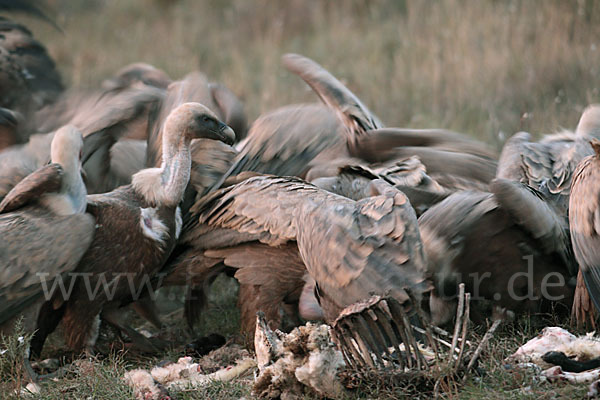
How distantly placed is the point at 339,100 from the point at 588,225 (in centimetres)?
190

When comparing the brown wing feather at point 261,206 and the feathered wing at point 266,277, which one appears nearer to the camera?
the brown wing feather at point 261,206

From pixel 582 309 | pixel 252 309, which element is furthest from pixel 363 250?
pixel 582 309

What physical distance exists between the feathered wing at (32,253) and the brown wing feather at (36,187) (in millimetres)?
62

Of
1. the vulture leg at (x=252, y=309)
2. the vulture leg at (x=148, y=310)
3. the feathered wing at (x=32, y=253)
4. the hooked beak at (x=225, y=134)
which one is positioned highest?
the hooked beak at (x=225, y=134)

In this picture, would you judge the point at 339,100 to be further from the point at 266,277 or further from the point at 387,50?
the point at 387,50

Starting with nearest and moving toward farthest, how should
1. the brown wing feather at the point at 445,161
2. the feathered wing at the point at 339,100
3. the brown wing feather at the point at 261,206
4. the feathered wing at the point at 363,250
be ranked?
the feathered wing at the point at 363,250, the brown wing feather at the point at 261,206, the brown wing feather at the point at 445,161, the feathered wing at the point at 339,100

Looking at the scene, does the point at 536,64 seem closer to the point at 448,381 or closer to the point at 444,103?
the point at 444,103

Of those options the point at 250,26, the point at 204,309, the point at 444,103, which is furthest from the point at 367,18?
the point at 204,309

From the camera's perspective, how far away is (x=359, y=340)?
3053 mm

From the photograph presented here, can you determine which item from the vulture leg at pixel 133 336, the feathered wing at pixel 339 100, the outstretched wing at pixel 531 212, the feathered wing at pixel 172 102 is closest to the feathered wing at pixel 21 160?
the feathered wing at pixel 172 102

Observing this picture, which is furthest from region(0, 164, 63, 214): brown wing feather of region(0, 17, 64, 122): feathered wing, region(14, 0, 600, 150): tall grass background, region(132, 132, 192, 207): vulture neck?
region(14, 0, 600, 150): tall grass background

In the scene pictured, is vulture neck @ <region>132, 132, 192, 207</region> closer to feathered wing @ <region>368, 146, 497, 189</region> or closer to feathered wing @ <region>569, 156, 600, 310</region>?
feathered wing @ <region>368, 146, 497, 189</region>

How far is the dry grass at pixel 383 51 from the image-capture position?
745 cm

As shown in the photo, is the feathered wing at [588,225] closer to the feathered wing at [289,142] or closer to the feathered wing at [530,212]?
the feathered wing at [530,212]
